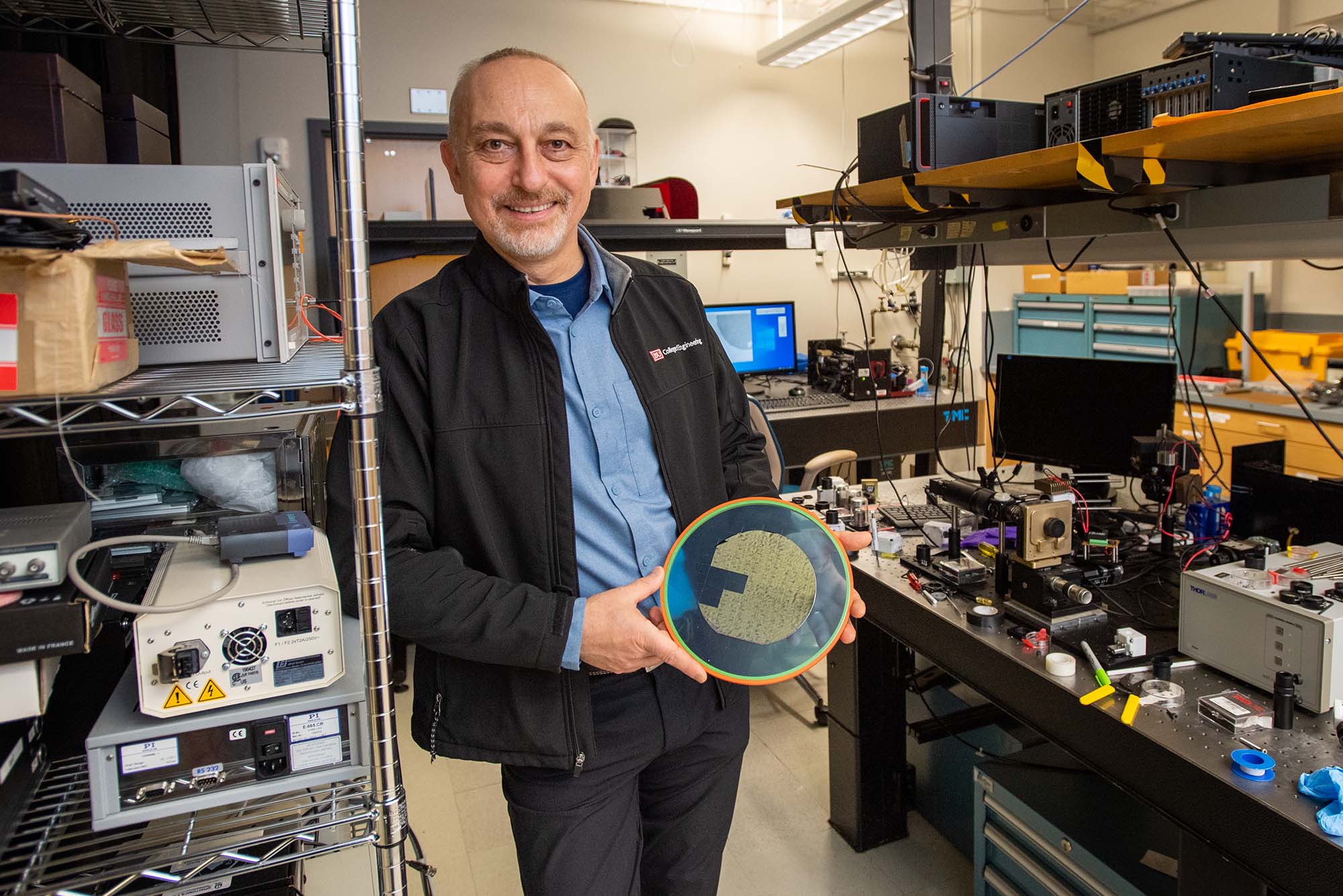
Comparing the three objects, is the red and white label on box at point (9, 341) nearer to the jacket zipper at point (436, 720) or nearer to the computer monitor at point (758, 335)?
the jacket zipper at point (436, 720)

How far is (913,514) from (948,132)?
1121mm

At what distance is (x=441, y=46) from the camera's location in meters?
4.97

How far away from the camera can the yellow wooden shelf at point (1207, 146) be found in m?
1.11

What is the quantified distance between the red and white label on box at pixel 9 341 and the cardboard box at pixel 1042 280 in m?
5.70

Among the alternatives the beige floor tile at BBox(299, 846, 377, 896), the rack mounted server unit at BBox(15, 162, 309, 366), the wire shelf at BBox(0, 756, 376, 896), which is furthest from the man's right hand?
the beige floor tile at BBox(299, 846, 377, 896)

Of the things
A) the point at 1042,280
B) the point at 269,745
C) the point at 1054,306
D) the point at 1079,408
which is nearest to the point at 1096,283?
the point at 1054,306

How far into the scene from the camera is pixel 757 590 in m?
1.18

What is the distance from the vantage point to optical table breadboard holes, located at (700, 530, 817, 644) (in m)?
1.16

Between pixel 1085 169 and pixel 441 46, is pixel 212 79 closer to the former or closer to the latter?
pixel 441 46

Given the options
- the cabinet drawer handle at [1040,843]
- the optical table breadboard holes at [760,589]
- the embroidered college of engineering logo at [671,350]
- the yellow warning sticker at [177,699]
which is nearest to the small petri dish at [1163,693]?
the cabinet drawer handle at [1040,843]

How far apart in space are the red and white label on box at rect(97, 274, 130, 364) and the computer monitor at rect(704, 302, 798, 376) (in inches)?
137

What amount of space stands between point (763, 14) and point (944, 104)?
15.1ft

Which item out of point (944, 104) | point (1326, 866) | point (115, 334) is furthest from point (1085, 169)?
point (115, 334)

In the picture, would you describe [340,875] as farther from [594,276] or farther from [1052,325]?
[1052,325]
